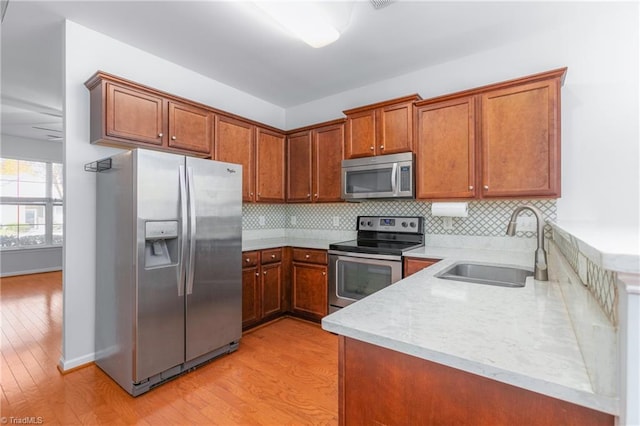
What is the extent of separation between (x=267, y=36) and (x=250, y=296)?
2477 mm

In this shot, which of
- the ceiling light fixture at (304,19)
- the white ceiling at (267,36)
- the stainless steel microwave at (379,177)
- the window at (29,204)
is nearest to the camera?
the ceiling light fixture at (304,19)

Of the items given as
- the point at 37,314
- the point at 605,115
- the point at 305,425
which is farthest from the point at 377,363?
the point at 37,314

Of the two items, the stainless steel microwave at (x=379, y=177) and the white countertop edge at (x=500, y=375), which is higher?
the stainless steel microwave at (x=379, y=177)

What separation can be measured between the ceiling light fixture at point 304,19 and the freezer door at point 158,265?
1.25 meters

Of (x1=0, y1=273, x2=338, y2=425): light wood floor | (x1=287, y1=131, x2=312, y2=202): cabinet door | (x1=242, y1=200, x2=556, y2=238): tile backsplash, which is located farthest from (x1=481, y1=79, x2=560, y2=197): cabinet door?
(x1=0, y1=273, x2=338, y2=425): light wood floor

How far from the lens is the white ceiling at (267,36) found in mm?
2227

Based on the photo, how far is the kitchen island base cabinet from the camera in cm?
67

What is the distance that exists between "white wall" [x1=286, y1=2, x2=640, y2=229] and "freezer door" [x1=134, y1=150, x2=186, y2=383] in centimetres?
308

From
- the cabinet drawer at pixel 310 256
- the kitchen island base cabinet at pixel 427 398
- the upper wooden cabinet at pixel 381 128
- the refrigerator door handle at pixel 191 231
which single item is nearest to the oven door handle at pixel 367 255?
the cabinet drawer at pixel 310 256

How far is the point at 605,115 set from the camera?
7.56 feet

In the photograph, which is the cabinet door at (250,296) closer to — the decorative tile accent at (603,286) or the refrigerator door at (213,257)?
the refrigerator door at (213,257)

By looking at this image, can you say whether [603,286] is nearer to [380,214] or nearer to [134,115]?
[380,214]

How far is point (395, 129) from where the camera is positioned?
296 cm

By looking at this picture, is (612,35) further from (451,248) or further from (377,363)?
(377,363)
